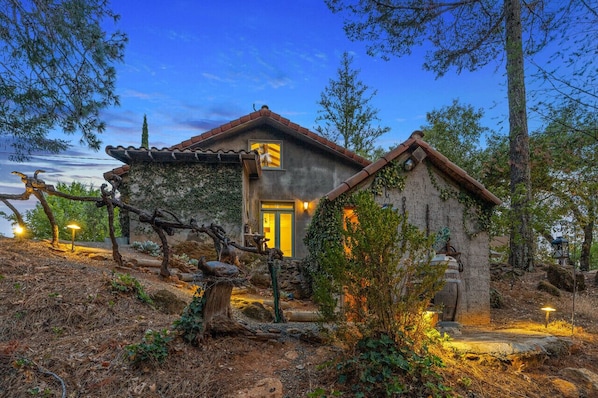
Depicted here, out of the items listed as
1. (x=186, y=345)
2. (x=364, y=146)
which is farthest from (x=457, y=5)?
(x=186, y=345)

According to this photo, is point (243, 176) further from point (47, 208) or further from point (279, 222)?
point (47, 208)

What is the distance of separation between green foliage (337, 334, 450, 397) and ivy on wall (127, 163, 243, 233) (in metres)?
7.87

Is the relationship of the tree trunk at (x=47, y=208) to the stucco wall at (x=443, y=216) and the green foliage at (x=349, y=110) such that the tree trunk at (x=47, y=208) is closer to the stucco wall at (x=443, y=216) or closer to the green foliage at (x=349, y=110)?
the stucco wall at (x=443, y=216)

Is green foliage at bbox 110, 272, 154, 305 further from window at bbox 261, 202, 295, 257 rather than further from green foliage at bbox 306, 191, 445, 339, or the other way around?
window at bbox 261, 202, 295, 257

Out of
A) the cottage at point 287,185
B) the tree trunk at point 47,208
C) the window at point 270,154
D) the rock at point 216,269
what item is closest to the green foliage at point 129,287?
the rock at point 216,269

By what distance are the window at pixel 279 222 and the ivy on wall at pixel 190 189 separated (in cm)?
248

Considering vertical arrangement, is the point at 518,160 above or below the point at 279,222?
above

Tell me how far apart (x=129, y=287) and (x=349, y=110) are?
49.0 ft

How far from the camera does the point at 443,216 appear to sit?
262 inches

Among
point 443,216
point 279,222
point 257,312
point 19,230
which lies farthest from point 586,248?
point 19,230

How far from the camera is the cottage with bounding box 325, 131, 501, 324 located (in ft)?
21.1

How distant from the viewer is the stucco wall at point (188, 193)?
10.1m

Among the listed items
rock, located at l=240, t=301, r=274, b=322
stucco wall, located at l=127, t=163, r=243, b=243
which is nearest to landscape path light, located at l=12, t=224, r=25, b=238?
stucco wall, located at l=127, t=163, r=243, b=243

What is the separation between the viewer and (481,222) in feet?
21.8
